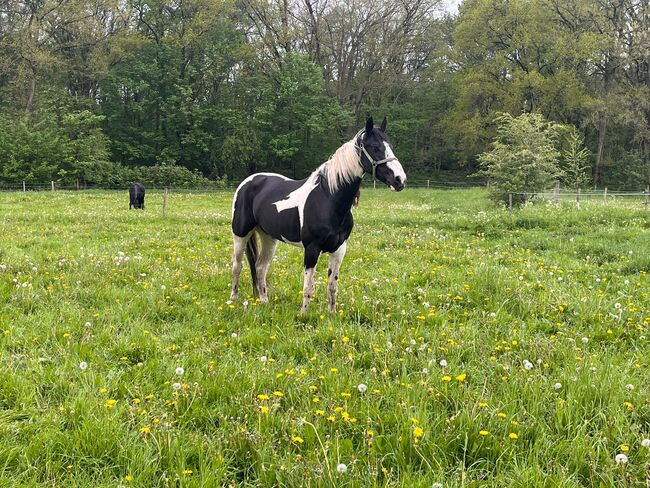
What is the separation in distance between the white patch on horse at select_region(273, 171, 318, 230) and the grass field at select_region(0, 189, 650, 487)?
143 cm

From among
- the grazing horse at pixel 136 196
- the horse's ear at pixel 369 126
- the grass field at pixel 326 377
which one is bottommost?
the grass field at pixel 326 377

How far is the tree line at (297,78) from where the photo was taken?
142 feet

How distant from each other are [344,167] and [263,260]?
2.17 metres

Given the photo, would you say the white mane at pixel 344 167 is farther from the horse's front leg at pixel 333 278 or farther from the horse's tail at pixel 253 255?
the horse's tail at pixel 253 255

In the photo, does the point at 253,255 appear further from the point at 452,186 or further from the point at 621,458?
the point at 452,186

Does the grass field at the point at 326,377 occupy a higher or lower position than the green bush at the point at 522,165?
lower

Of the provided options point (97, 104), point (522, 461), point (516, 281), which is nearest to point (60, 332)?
point (522, 461)

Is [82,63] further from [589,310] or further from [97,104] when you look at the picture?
[589,310]

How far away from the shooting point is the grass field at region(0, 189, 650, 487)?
9.35 ft

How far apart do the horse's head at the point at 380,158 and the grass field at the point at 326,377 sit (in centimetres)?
176

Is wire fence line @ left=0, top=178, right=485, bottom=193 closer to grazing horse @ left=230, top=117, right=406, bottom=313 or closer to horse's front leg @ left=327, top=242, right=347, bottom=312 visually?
grazing horse @ left=230, top=117, right=406, bottom=313

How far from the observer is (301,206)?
20.7 feet

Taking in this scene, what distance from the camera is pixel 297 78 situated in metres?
50.6

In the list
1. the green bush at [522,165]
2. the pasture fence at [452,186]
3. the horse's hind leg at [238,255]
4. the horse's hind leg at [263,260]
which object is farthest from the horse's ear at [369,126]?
the green bush at [522,165]
